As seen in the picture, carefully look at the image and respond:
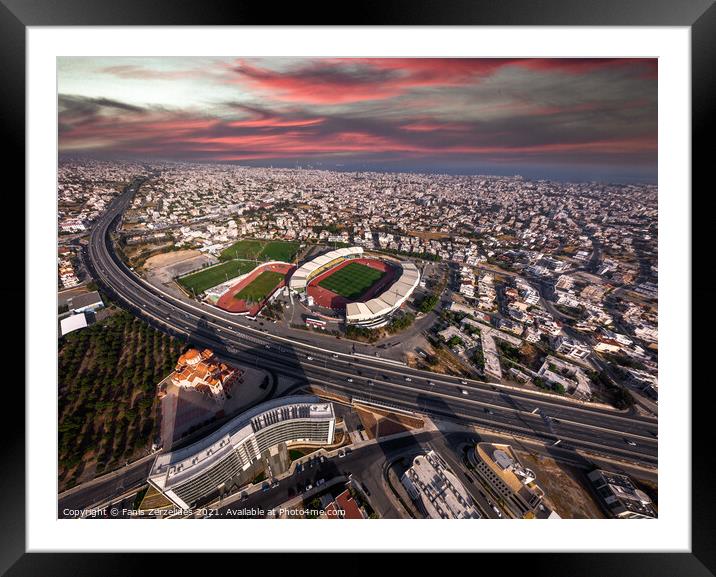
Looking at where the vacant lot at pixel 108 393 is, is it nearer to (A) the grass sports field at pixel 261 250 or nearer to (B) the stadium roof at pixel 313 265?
(B) the stadium roof at pixel 313 265

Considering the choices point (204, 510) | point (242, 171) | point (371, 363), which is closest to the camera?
point (204, 510)

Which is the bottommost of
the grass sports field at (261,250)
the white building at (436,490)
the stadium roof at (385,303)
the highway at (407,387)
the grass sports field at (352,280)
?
the white building at (436,490)

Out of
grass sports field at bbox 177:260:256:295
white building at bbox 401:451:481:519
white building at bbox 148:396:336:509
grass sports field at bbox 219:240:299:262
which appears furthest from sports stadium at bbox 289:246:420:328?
white building at bbox 401:451:481:519

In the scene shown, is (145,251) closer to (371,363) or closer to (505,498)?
(371,363)

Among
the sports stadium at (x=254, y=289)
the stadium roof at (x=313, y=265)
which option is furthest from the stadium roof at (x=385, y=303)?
the sports stadium at (x=254, y=289)

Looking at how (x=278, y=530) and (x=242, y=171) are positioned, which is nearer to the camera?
(x=278, y=530)
